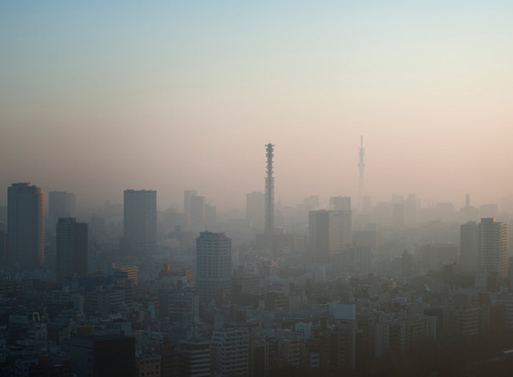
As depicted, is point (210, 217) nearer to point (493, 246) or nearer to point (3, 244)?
point (3, 244)

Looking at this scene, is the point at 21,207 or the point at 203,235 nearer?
the point at 21,207

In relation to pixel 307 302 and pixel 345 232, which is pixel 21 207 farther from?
pixel 345 232

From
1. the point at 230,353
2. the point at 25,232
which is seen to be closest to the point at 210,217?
the point at 25,232

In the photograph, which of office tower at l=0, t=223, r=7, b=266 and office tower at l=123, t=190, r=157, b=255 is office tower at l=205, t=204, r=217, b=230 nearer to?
office tower at l=123, t=190, r=157, b=255

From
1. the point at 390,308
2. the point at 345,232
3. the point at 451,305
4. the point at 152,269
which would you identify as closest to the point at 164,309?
the point at 390,308

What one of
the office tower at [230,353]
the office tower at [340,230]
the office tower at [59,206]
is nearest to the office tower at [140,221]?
the office tower at [59,206]

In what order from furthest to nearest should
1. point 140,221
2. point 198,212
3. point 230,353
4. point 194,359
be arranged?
point 198,212 < point 140,221 < point 230,353 < point 194,359

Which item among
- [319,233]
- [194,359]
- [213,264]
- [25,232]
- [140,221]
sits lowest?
[194,359]
